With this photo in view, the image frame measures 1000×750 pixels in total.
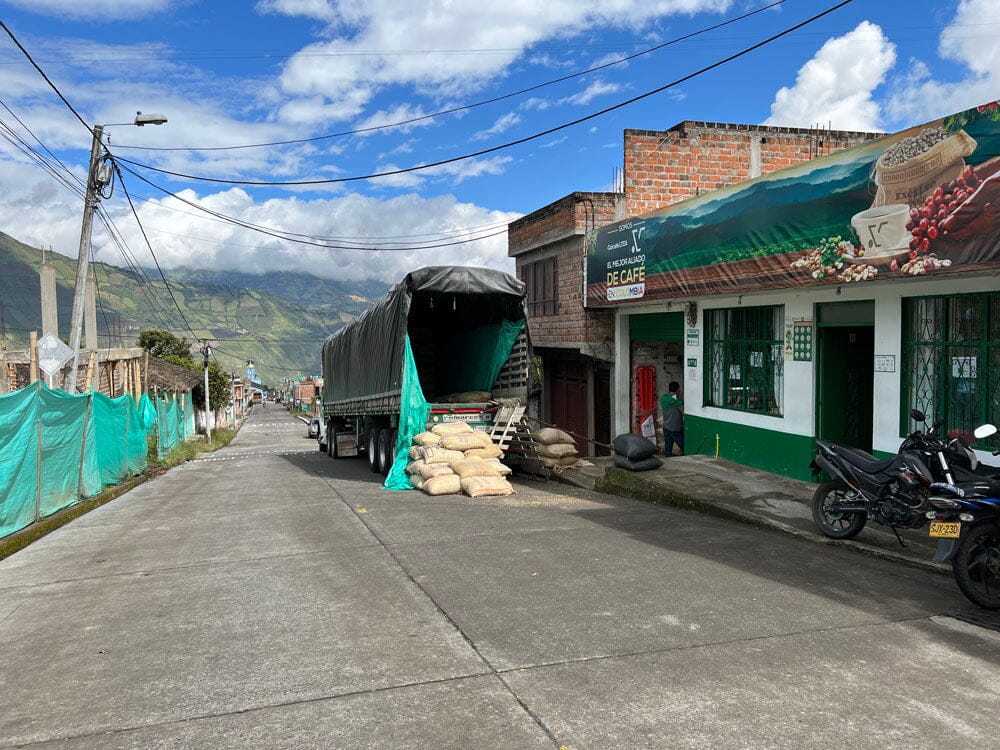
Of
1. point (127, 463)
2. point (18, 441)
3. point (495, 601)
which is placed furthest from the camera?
point (127, 463)

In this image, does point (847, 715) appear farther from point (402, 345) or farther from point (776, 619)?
point (402, 345)

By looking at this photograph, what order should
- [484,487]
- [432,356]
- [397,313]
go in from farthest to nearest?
[432,356] → [397,313] → [484,487]

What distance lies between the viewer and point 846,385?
11.0 m

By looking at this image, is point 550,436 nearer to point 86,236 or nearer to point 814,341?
point 814,341

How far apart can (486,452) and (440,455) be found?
81 cm

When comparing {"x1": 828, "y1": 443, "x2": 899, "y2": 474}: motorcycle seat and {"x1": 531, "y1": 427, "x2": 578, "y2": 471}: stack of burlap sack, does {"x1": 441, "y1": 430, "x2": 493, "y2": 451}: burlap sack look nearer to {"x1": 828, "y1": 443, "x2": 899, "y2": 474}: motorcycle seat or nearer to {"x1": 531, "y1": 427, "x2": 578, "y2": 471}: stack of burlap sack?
{"x1": 531, "y1": 427, "x2": 578, "y2": 471}: stack of burlap sack

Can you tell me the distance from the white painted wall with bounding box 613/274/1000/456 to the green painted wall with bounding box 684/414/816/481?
0.13 metres

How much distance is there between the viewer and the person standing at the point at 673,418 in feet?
47.3

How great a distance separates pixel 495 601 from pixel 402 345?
8.42 m

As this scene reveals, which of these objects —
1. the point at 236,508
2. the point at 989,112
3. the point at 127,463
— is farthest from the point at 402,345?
the point at 989,112

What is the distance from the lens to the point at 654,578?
639 cm

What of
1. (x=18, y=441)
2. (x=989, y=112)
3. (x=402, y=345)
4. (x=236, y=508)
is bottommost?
(x=236, y=508)

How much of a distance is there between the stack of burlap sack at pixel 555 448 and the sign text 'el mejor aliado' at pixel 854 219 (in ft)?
10.6

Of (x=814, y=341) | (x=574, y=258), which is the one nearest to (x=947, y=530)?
(x=814, y=341)
